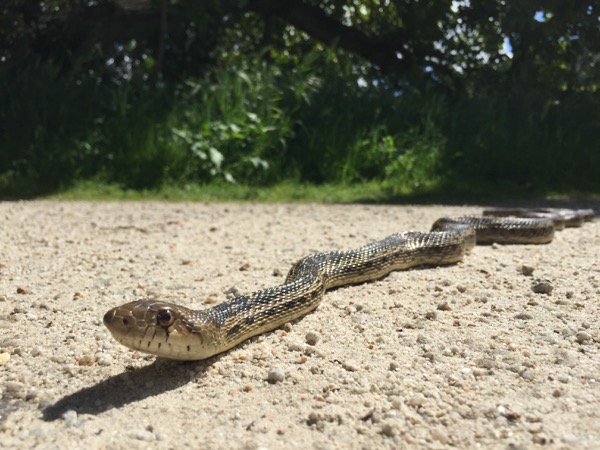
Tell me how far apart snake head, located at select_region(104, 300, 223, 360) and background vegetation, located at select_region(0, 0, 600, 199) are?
23.3 ft

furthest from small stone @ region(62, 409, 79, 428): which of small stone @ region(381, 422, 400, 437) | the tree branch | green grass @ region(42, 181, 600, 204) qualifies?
the tree branch

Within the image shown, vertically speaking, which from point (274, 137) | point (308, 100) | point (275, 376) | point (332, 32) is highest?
point (332, 32)

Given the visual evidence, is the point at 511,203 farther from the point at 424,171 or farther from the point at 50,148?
the point at 50,148

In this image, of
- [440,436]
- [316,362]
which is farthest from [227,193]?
[440,436]

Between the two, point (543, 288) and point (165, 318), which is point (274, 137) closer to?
point (543, 288)

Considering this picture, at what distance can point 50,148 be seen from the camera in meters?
10.9

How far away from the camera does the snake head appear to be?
10.2 ft

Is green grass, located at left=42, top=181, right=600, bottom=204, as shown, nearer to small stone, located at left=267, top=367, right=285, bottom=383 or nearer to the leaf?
the leaf

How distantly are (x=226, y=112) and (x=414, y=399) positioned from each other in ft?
28.6

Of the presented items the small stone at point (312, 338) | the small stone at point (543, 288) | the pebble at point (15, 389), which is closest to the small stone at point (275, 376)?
the small stone at point (312, 338)

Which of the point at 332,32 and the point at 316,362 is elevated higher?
the point at 332,32

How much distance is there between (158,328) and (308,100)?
30.4 ft

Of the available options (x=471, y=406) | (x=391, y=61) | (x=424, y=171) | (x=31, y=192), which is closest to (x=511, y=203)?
(x=424, y=171)

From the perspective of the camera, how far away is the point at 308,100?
39.4 feet
